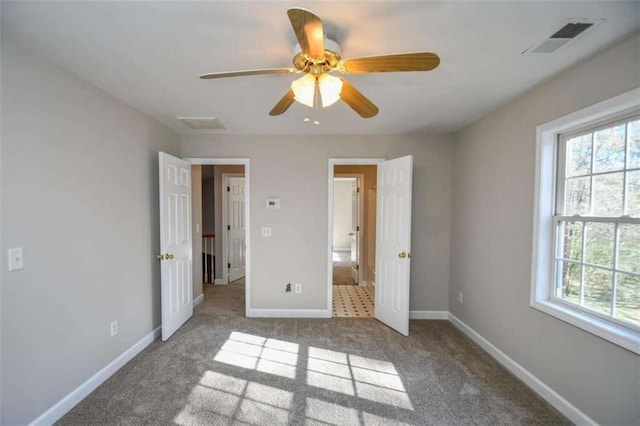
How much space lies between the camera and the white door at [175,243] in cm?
278

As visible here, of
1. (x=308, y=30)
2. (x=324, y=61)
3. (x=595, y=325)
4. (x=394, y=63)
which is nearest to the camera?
(x=308, y=30)

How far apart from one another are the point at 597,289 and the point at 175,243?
145 inches

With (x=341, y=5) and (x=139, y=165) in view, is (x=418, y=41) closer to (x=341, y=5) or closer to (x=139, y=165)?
(x=341, y=5)

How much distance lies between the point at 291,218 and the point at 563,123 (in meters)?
2.72

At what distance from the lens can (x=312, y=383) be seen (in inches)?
84.4

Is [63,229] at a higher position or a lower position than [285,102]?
lower

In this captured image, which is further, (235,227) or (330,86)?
(235,227)

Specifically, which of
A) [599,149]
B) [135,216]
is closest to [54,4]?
[135,216]

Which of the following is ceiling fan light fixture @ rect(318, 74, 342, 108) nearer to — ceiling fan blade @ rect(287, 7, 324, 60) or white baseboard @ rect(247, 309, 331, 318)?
ceiling fan blade @ rect(287, 7, 324, 60)

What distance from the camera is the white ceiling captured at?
4.17 ft

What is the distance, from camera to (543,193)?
6.73 feet

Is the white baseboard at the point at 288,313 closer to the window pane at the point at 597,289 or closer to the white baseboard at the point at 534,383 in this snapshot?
the white baseboard at the point at 534,383

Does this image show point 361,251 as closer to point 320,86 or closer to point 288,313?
point 288,313

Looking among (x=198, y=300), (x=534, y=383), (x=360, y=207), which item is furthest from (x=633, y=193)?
(x=198, y=300)
